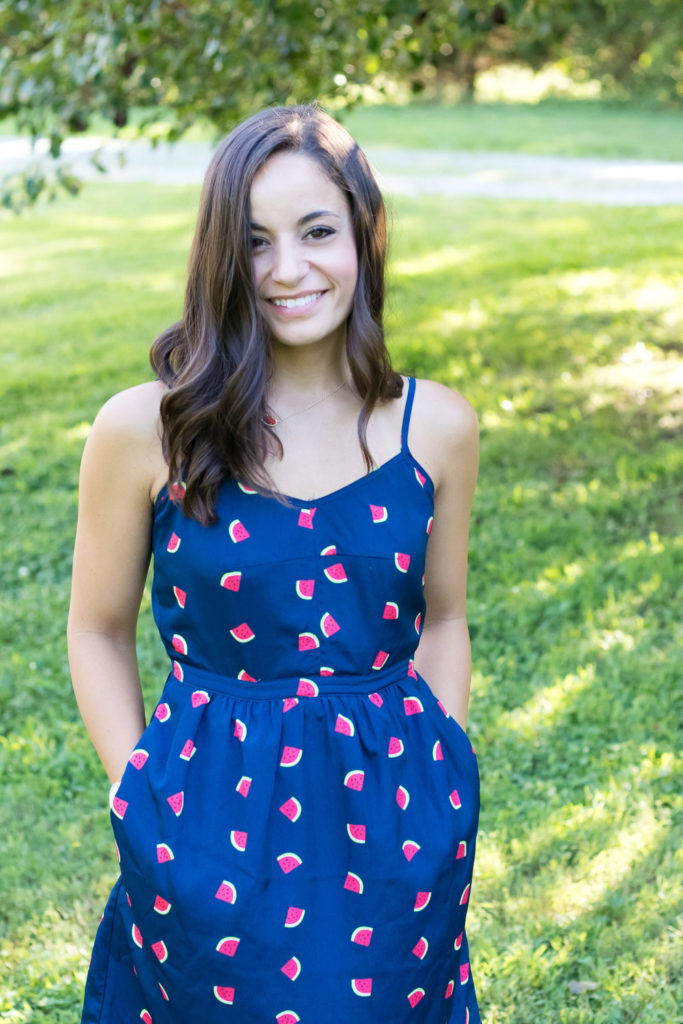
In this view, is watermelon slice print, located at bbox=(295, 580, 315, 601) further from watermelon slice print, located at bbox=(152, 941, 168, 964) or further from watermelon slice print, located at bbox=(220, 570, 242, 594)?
watermelon slice print, located at bbox=(152, 941, 168, 964)

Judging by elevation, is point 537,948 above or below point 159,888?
below

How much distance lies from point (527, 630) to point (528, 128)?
1943cm

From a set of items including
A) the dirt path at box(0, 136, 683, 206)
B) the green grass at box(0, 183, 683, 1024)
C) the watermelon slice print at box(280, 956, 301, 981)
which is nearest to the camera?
the watermelon slice print at box(280, 956, 301, 981)

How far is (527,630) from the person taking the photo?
14.8 feet

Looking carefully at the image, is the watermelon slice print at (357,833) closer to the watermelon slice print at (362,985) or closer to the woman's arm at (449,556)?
the watermelon slice print at (362,985)

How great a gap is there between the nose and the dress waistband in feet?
2.07

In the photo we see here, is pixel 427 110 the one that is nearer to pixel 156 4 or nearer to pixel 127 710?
pixel 156 4

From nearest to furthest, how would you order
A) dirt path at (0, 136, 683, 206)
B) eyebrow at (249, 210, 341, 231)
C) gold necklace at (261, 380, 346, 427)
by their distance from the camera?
eyebrow at (249, 210, 341, 231), gold necklace at (261, 380, 346, 427), dirt path at (0, 136, 683, 206)

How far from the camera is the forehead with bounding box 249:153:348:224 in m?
1.81

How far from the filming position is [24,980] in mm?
2941

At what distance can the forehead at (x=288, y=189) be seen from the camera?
5.93 ft

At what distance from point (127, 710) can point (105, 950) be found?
43cm

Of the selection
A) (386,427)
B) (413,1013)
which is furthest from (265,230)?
(413,1013)

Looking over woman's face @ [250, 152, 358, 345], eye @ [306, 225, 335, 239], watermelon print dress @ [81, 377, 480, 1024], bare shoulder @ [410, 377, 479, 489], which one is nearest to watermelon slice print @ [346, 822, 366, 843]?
watermelon print dress @ [81, 377, 480, 1024]
